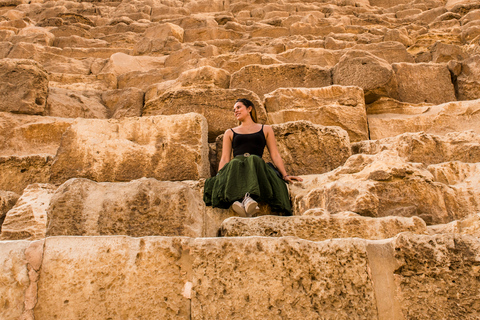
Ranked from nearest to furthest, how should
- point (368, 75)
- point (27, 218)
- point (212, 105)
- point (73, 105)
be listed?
point (27, 218), point (212, 105), point (368, 75), point (73, 105)

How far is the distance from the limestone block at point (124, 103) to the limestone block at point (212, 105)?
866mm

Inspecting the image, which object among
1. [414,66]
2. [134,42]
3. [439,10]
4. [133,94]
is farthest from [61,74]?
[439,10]

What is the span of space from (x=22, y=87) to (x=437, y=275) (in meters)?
4.52

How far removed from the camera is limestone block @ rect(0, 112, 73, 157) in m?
4.54

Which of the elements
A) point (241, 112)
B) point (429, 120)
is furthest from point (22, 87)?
point (429, 120)

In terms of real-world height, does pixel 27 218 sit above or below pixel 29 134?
above

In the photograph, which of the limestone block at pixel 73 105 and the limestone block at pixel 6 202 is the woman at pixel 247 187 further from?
the limestone block at pixel 73 105

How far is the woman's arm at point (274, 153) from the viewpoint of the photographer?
336 cm

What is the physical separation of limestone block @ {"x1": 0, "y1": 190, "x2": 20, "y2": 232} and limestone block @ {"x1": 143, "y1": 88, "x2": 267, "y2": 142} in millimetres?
1674

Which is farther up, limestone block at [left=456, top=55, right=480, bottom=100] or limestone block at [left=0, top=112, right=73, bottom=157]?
limestone block at [left=456, top=55, right=480, bottom=100]

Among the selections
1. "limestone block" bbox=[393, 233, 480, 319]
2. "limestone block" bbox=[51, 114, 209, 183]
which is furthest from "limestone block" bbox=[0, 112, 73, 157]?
"limestone block" bbox=[393, 233, 480, 319]

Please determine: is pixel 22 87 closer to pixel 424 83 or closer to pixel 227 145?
pixel 227 145

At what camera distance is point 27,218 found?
122 inches

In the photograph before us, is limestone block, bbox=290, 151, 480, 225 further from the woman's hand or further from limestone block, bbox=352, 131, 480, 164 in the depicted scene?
limestone block, bbox=352, 131, 480, 164
